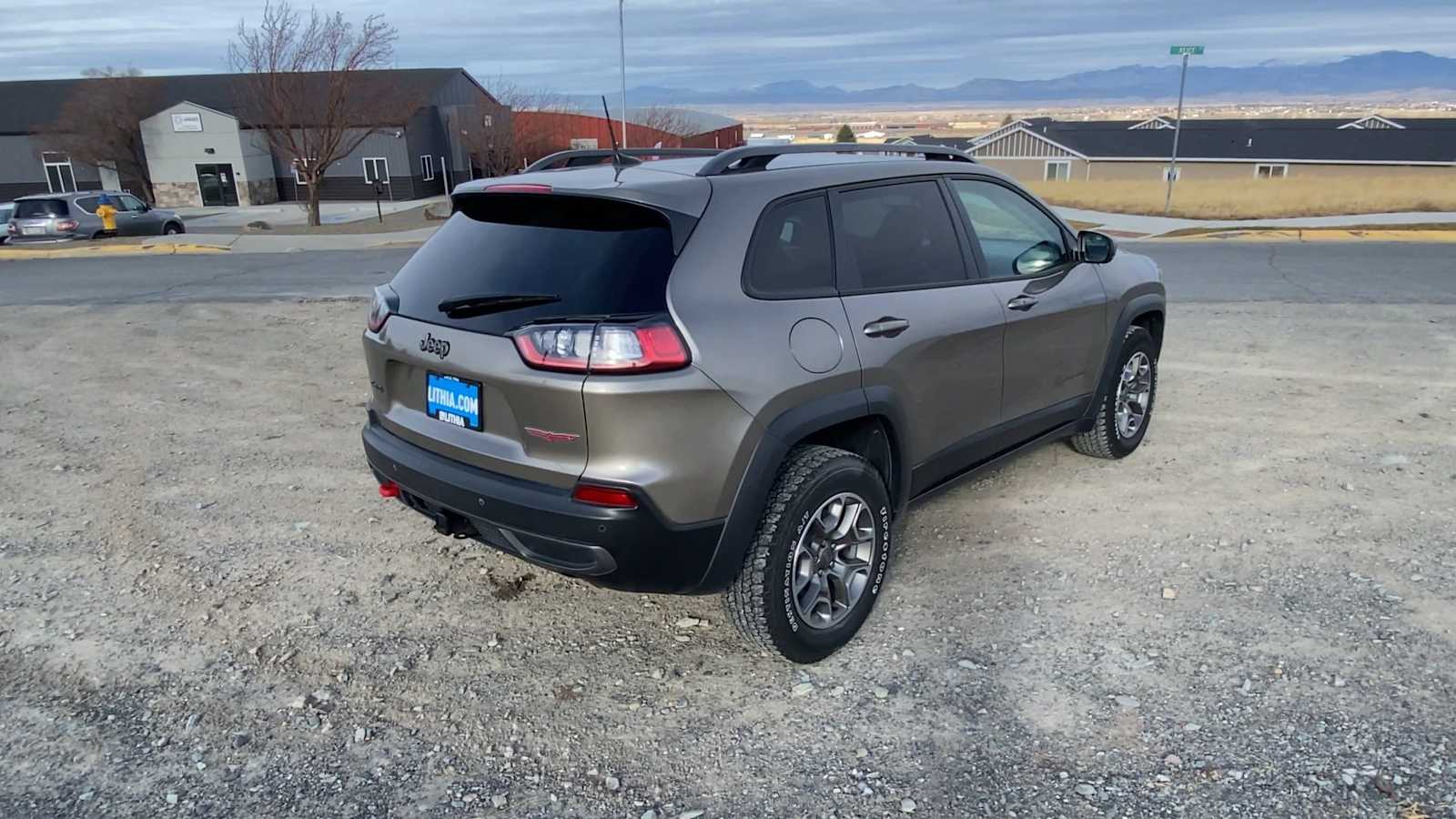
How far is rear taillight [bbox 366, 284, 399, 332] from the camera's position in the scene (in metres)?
3.59

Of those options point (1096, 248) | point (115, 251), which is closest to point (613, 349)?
point (1096, 248)

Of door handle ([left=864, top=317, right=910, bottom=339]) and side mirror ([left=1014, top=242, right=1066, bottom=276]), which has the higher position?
side mirror ([left=1014, top=242, right=1066, bottom=276])

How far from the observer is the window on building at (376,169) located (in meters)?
49.4

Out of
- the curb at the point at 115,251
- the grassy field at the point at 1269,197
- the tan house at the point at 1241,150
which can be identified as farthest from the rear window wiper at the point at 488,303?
the tan house at the point at 1241,150

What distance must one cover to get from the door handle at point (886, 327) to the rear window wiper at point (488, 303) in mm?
1139

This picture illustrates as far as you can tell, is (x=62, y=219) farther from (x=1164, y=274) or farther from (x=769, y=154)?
(x=769, y=154)

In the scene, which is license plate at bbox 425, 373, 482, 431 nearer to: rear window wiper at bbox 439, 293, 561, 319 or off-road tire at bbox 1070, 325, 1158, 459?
rear window wiper at bbox 439, 293, 561, 319

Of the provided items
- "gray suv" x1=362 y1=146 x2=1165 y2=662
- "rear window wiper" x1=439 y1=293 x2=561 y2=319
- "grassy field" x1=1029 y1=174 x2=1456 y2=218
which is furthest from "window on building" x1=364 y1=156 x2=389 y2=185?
"rear window wiper" x1=439 y1=293 x2=561 y2=319

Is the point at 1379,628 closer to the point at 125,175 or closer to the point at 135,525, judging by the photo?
the point at 135,525

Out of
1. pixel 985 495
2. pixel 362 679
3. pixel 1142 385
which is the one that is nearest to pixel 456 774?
pixel 362 679

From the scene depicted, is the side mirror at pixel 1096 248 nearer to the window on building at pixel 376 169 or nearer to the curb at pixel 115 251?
the curb at pixel 115 251

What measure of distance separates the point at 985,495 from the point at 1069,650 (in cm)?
157

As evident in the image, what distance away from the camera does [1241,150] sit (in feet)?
197

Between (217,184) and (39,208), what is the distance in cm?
3052
